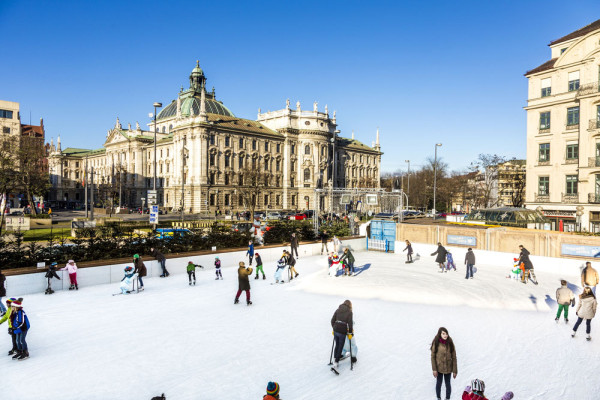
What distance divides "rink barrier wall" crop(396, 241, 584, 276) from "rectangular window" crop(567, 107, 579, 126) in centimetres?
2157

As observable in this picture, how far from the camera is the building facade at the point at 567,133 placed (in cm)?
3572

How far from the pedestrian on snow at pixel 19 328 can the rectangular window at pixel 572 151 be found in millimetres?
43476

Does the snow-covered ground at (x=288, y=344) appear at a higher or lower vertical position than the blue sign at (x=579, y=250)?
lower

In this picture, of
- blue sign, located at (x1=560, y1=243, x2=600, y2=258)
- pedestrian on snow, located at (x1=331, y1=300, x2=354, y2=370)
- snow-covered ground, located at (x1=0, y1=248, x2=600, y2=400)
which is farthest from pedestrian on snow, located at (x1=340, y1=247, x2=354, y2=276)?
blue sign, located at (x1=560, y1=243, x2=600, y2=258)

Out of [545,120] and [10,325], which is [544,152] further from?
[10,325]

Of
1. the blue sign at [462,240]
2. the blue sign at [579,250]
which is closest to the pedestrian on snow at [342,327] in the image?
the blue sign at [579,250]

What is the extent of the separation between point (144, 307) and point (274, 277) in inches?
285

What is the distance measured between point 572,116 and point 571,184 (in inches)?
255

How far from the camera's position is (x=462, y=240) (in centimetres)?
2627

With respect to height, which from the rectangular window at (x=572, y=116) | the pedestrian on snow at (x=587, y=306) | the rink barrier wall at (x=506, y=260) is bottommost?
the rink barrier wall at (x=506, y=260)

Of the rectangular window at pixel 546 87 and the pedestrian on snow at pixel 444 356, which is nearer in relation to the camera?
the pedestrian on snow at pixel 444 356

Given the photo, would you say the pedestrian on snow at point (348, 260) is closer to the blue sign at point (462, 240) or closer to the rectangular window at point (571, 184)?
the blue sign at point (462, 240)

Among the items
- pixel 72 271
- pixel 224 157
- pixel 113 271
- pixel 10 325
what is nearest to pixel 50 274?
pixel 72 271

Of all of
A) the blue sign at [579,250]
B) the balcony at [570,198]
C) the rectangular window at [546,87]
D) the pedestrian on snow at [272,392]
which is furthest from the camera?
the rectangular window at [546,87]
